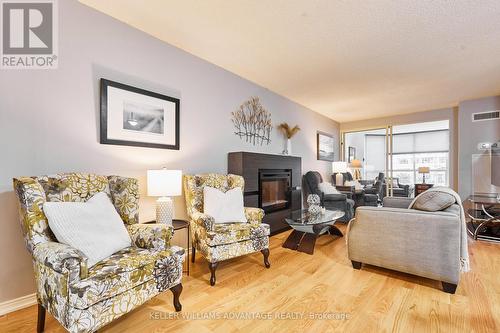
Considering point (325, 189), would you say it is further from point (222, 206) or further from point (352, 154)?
point (352, 154)

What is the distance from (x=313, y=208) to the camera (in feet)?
11.1

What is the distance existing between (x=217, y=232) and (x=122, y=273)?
0.93 metres

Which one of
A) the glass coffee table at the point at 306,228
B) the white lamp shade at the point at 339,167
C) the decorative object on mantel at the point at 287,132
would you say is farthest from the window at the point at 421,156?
the glass coffee table at the point at 306,228

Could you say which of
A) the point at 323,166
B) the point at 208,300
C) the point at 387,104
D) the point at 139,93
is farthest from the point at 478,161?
the point at 139,93

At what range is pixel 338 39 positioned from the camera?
2.57 meters

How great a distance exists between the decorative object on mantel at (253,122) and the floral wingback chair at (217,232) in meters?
1.07

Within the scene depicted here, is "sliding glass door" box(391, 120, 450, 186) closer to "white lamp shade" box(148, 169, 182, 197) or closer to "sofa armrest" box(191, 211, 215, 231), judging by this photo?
"sofa armrest" box(191, 211, 215, 231)

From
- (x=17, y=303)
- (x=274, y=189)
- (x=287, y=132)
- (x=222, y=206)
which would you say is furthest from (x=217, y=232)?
(x=287, y=132)

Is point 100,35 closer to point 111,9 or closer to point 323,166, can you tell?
point 111,9

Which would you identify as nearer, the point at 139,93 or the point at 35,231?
the point at 35,231

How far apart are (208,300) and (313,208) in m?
1.99

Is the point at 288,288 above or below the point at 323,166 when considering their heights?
below

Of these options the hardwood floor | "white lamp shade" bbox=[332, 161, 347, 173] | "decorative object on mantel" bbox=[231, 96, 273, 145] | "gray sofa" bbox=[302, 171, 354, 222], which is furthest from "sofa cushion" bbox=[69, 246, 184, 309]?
"white lamp shade" bbox=[332, 161, 347, 173]

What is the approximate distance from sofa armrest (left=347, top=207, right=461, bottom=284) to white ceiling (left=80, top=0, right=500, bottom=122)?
5.89 feet
